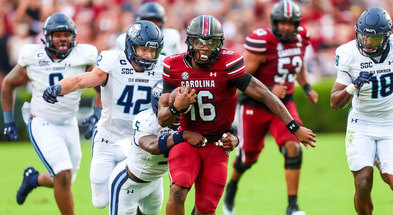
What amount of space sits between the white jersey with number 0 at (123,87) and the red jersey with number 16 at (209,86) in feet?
2.88

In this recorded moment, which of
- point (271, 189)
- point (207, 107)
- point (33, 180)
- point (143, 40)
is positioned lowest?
point (271, 189)

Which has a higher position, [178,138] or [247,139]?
[178,138]

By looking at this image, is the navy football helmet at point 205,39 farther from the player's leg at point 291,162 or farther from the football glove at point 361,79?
the player's leg at point 291,162

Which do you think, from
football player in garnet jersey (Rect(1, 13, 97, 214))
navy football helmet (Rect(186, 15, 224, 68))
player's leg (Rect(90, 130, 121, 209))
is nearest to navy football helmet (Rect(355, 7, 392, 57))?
navy football helmet (Rect(186, 15, 224, 68))

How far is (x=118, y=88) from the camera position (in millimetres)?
7922

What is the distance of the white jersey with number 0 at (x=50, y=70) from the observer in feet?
28.7

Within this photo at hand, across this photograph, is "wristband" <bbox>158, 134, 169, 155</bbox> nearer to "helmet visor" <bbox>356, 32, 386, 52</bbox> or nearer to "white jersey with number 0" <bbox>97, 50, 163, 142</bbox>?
"white jersey with number 0" <bbox>97, 50, 163, 142</bbox>

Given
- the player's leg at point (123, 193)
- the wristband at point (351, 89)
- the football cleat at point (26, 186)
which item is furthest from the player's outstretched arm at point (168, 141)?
the football cleat at point (26, 186)

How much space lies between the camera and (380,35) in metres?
7.32

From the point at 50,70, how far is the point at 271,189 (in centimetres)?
412

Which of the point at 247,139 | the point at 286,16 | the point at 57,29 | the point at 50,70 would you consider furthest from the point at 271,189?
the point at 57,29

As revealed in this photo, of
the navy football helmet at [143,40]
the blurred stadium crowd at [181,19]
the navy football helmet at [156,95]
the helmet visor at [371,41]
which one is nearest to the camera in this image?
the navy football helmet at [156,95]

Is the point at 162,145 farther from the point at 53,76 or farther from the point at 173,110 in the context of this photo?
the point at 53,76

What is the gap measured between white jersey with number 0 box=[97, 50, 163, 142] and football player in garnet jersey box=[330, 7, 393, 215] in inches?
70.8
